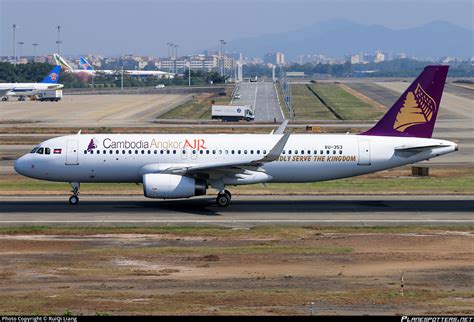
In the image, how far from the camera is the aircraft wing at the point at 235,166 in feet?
144

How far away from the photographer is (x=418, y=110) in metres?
48.2

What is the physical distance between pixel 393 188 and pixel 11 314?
3472 cm

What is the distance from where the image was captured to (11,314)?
23.7 m

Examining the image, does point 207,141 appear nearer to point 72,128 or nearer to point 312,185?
point 312,185

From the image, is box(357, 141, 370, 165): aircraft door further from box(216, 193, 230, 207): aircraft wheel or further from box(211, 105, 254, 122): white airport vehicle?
box(211, 105, 254, 122): white airport vehicle

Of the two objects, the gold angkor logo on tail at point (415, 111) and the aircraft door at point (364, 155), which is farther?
the gold angkor logo on tail at point (415, 111)

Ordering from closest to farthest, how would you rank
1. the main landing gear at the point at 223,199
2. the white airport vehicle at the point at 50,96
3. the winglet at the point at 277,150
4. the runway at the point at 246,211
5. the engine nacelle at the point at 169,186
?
the runway at the point at 246,211 < the winglet at the point at 277,150 < the engine nacelle at the point at 169,186 < the main landing gear at the point at 223,199 < the white airport vehicle at the point at 50,96

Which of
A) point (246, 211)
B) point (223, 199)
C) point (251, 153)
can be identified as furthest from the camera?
point (251, 153)

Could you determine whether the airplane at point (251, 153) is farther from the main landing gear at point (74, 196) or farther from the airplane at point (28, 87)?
the airplane at point (28, 87)

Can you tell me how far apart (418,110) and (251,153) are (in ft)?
31.5

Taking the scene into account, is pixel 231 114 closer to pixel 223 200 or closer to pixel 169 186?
pixel 223 200

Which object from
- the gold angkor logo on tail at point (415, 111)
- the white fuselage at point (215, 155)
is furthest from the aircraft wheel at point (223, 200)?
the gold angkor logo on tail at point (415, 111)

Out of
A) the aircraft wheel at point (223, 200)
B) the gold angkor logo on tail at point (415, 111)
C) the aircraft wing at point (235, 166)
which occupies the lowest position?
the aircraft wheel at point (223, 200)

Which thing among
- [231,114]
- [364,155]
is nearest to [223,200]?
[364,155]
